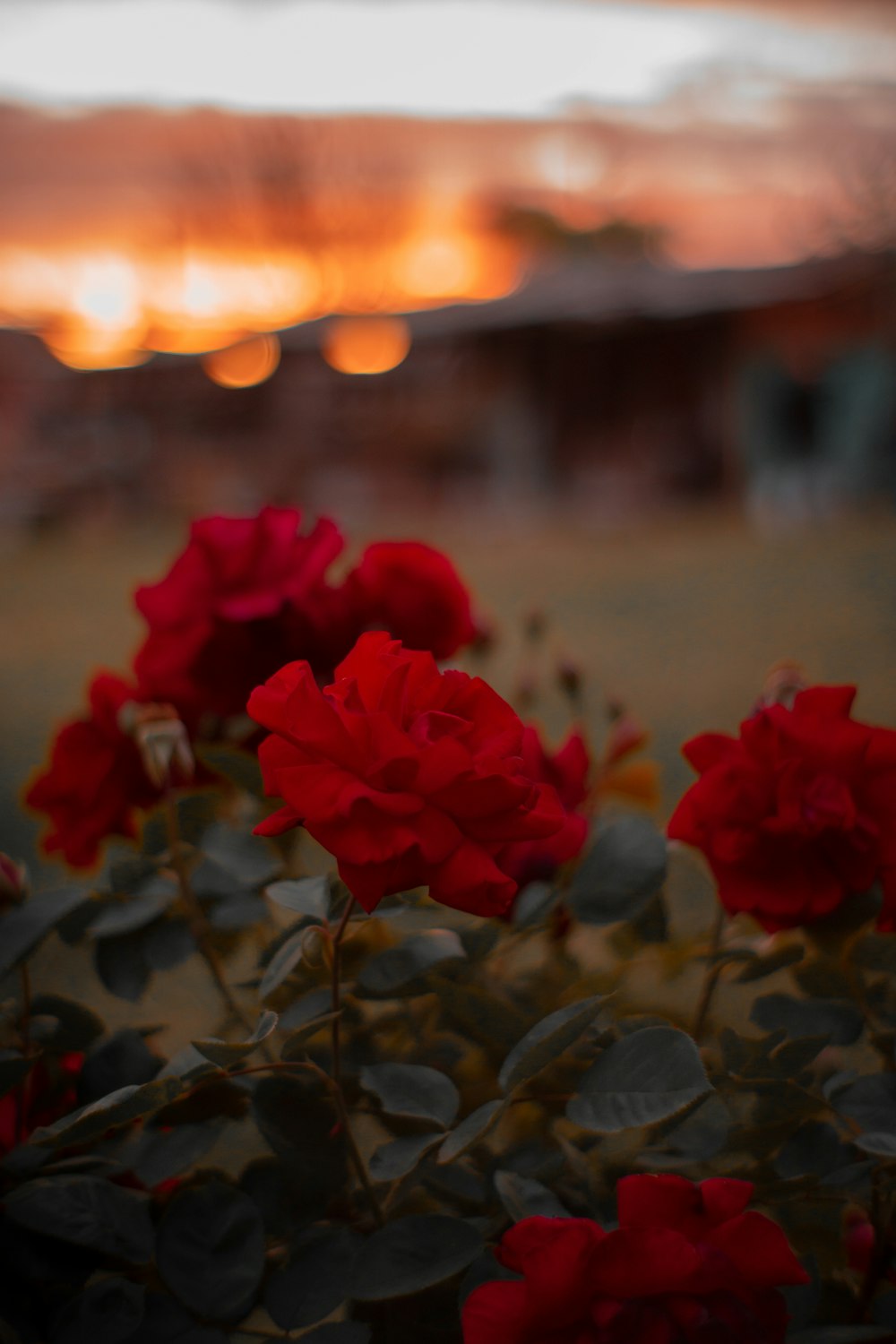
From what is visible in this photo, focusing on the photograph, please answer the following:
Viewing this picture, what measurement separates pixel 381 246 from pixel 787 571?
588 cm

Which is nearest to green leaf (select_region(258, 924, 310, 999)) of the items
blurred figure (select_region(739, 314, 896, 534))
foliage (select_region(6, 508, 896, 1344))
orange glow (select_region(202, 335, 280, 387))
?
foliage (select_region(6, 508, 896, 1344))

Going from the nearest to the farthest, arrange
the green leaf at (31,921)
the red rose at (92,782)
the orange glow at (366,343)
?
the green leaf at (31,921)
the red rose at (92,782)
the orange glow at (366,343)

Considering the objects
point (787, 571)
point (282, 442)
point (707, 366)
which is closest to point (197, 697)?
point (787, 571)

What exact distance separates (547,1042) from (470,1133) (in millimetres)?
37

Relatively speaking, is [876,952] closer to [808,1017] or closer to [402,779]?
[808,1017]

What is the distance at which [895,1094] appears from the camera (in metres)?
0.36

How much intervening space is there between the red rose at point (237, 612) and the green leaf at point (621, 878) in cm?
14

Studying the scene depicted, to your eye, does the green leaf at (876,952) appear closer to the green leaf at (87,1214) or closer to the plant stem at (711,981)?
the plant stem at (711,981)

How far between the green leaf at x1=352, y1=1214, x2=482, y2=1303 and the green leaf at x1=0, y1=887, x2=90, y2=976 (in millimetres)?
142

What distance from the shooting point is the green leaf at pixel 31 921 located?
0.37 metres

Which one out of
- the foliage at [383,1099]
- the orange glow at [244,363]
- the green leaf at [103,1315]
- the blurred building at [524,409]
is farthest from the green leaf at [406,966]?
the orange glow at [244,363]

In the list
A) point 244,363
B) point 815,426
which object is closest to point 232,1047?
point 815,426

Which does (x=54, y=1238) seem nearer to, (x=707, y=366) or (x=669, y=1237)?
(x=669, y=1237)

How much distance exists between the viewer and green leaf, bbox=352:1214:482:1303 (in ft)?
0.99
